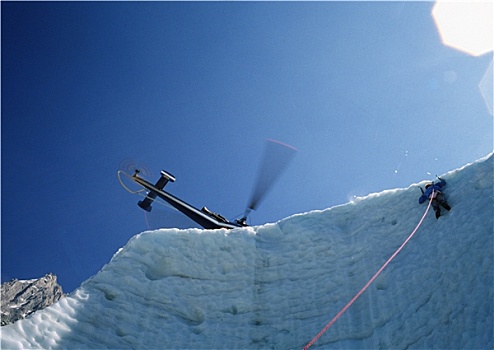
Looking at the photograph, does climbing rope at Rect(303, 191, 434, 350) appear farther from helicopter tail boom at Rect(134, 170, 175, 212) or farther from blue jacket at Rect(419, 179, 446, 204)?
helicopter tail boom at Rect(134, 170, 175, 212)

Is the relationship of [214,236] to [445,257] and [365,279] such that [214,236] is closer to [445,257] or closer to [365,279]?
[365,279]

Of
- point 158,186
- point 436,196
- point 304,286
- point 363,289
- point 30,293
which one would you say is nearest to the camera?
point 363,289

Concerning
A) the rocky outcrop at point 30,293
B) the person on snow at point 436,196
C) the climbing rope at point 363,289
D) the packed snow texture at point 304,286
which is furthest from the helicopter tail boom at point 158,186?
the rocky outcrop at point 30,293

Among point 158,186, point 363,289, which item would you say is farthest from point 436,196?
point 158,186

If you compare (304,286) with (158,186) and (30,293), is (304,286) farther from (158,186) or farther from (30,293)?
(30,293)

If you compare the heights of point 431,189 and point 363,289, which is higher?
point 431,189

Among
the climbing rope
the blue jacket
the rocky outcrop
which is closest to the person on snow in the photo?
the blue jacket
